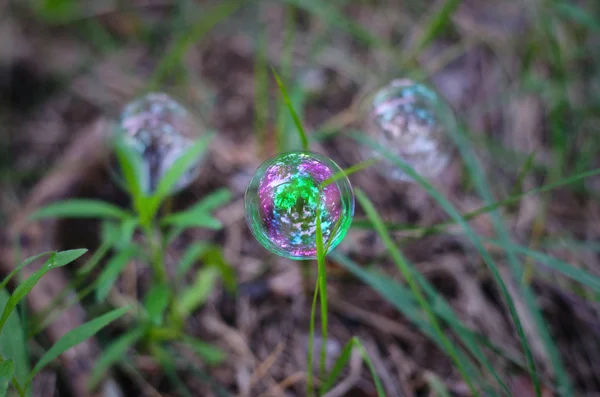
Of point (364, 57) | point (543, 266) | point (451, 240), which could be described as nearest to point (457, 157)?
point (451, 240)

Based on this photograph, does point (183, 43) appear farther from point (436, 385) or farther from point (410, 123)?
point (436, 385)

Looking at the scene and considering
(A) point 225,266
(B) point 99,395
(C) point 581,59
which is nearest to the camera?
(B) point 99,395

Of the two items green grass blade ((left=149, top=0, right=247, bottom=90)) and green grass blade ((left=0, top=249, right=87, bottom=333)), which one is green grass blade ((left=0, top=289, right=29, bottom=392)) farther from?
green grass blade ((left=149, top=0, right=247, bottom=90))

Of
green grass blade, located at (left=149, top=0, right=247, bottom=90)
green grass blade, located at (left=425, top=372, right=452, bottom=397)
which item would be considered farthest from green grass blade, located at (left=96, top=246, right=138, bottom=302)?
green grass blade, located at (left=149, top=0, right=247, bottom=90)

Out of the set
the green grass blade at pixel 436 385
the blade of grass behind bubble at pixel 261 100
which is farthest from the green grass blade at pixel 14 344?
the blade of grass behind bubble at pixel 261 100

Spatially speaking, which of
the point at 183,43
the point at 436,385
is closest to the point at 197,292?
the point at 436,385

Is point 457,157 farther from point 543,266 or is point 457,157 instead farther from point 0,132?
point 0,132
